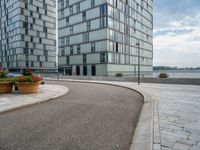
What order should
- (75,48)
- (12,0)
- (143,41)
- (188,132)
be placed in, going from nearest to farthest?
(188,132) < (75,48) < (143,41) < (12,0)

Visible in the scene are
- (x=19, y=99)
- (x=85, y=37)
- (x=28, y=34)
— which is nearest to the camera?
(x=19, y=99)

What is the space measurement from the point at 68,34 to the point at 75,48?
18.4 feet

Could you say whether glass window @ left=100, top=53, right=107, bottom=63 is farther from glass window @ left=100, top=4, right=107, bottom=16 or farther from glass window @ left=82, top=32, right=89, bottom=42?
glass window @ left=100, top=4, right=107, bottom=16

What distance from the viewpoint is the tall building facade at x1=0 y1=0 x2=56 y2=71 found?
5909 cm

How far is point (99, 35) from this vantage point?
1610 inches

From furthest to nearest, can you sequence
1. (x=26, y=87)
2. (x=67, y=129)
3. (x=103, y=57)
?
(x=103, y=57) → (x=26, y=87) → (x=67, y=129)

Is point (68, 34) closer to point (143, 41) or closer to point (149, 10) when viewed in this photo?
point (143, 41)

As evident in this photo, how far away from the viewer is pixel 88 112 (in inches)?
268

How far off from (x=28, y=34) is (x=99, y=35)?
34.1 m

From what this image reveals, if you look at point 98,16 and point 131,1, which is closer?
point 98,16

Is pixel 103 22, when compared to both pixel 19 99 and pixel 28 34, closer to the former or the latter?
pixel 19 99

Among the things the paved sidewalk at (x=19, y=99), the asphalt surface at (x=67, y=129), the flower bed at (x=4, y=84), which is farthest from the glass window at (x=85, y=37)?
the asphalt surface at (x=67, y=129)

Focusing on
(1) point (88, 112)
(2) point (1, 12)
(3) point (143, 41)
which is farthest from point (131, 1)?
(2) point (1, 12)

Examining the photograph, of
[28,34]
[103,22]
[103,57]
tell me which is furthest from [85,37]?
[28,34]
